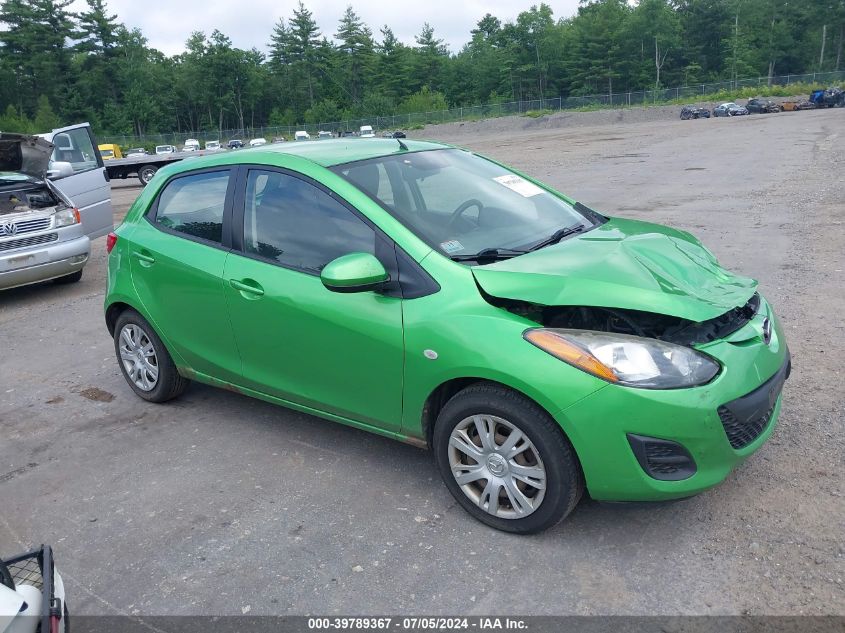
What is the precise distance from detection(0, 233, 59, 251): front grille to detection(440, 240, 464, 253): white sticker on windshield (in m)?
6.41

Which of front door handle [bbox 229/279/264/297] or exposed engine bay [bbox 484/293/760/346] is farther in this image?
front door handle [bbox 229/279/264/297]

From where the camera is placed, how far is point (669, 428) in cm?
288

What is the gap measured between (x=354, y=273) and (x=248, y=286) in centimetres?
95

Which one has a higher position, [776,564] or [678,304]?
[678,304]

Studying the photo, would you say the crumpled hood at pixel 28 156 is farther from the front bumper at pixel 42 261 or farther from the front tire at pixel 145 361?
the front tire at pixel 145 361

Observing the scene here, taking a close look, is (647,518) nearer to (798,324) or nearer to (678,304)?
(678,304)

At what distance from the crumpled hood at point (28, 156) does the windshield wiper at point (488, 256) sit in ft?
24.2

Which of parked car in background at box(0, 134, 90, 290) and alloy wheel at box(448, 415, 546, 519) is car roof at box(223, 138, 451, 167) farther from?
parked car in background at box(0, 134, 90, 290)

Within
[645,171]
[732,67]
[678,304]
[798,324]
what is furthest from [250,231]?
[732,67]

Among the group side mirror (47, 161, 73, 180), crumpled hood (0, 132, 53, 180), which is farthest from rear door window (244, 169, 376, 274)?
side mirror (47, 161, 73, 180)

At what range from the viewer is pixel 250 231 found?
163 inches

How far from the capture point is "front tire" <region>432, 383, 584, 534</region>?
3035 millimetres

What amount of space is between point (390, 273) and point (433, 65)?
102298mm

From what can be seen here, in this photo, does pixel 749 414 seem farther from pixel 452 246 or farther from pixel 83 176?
pixel 83 176
